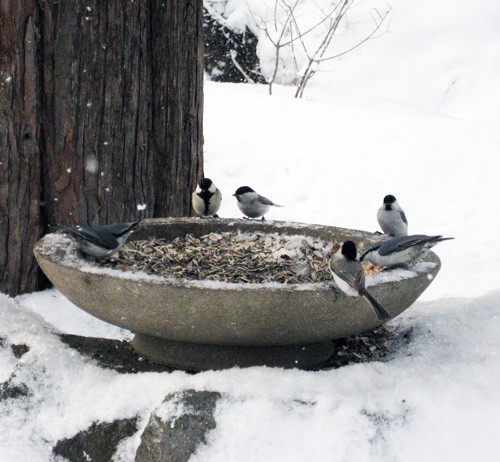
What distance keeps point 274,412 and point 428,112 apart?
6.99 m

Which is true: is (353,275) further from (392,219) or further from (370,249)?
(392,219)

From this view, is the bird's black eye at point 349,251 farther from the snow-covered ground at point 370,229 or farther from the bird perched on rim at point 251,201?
the bird perched on rim at point 251,201

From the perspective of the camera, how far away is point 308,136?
804 centimetres

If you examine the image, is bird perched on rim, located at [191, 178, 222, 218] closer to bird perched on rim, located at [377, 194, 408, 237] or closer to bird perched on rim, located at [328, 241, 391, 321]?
bird perched on rim, located at [377, 194, 408, 237]

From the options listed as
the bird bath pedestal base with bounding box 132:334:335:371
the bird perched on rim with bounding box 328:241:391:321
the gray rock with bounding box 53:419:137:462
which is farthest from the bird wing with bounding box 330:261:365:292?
the gray rock with bounding box 53:419:137:462

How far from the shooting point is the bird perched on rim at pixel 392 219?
4715mm

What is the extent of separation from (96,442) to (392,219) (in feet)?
8.37

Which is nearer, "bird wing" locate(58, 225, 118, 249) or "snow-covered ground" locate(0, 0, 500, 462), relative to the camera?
"snow-covered ground" locate(0, 0, 500, 462)

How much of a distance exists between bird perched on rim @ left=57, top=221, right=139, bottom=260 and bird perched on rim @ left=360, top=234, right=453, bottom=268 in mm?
952

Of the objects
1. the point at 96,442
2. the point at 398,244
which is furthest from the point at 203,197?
the point at 96,442

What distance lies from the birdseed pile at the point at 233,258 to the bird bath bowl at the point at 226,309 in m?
0.22

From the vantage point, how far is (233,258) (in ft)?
10.7

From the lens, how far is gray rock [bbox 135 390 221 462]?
246 centimetres

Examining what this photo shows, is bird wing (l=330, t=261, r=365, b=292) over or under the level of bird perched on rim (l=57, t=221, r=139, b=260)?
over
